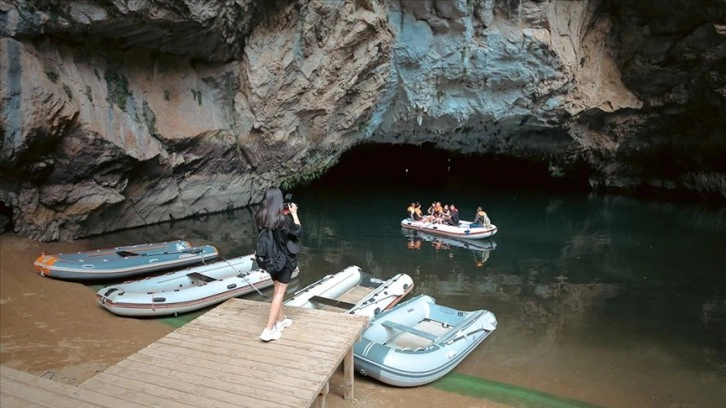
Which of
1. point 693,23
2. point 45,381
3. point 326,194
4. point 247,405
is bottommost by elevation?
point 326,194

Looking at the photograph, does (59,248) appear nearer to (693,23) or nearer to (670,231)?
(670,231)

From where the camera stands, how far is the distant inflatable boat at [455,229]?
12781mm

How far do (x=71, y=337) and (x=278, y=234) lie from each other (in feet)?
12.6

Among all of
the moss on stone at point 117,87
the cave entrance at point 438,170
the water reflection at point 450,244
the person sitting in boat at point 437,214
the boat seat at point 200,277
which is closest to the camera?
the boat seat at point 200,277

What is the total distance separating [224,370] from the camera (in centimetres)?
355

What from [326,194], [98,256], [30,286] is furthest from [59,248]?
[326,194]

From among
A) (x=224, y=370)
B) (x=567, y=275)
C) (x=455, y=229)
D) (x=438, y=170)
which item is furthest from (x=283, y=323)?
(x=438, y=170)

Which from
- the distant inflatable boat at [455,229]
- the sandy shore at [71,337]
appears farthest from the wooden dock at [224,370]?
the distant inflatable boat at [455,229]

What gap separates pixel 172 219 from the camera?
539 inches

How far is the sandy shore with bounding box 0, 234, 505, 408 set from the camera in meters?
4.90

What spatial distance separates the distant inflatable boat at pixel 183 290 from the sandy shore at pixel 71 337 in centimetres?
21

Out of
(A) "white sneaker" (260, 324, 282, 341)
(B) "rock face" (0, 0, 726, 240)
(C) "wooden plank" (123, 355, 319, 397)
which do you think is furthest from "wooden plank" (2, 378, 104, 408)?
(B) "rock face" (0, 0, 726, 240)

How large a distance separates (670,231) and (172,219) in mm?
15570

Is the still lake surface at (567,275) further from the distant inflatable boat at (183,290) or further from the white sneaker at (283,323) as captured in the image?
the white sneaker at (283,323)
